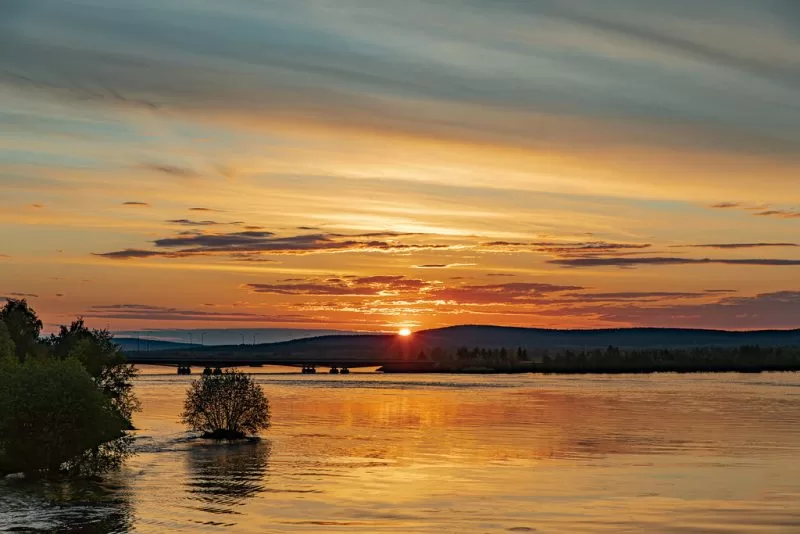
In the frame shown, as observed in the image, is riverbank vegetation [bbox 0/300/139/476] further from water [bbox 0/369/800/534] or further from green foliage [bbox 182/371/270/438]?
green foliage [bbox 182/371/270/438]

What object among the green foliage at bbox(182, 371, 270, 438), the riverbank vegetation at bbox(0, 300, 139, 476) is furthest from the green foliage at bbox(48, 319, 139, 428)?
the green foliage at bbox(182, 371, 270, 438)

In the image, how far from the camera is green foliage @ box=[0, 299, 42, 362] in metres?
133

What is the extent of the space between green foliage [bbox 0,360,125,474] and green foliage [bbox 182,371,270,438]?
4382cm

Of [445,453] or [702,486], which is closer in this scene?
[702,486]

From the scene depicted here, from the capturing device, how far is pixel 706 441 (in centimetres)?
13300

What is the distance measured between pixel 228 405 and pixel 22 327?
36.0m

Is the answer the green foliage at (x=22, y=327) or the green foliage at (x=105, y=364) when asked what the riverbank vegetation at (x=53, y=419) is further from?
the green foliage at (x=22, y=327)

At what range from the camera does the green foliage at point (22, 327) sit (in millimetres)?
132875

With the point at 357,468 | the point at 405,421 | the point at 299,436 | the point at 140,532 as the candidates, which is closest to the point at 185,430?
the point at 299,436

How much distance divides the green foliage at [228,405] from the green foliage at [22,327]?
72.7 feet

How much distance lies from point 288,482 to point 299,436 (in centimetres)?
5280

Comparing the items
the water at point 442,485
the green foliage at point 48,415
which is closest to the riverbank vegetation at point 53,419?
the green foliage at point 48,415

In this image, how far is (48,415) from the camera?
91.0m

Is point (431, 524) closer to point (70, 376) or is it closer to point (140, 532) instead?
point (140, 532)
